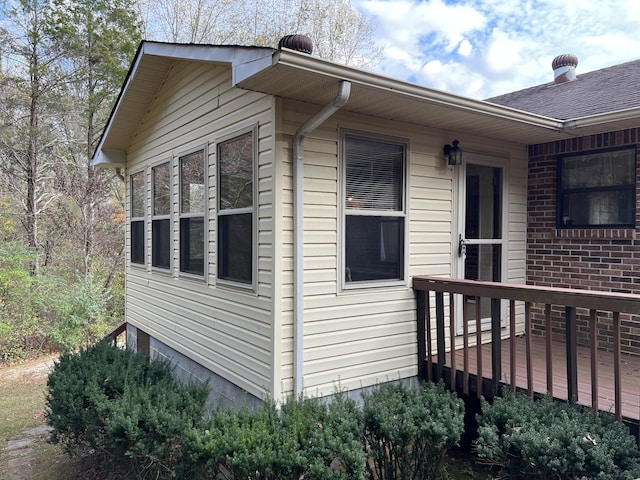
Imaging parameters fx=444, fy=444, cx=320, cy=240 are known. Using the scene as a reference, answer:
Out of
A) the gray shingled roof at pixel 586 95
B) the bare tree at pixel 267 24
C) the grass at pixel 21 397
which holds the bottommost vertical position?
the grass at pixel 21 397

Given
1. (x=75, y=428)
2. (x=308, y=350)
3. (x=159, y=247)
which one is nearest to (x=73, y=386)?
(x=75, y=428)

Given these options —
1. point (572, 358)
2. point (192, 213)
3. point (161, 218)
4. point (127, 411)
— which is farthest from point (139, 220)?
point (572, 358)

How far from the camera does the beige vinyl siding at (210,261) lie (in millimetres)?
3664

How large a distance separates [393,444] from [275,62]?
8.76ft

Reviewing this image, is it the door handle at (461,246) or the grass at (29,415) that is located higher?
the door handle at (461,246)

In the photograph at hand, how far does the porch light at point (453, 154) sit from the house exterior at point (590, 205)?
1.13 meters

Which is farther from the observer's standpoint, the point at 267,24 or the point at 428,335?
the point at 267,24

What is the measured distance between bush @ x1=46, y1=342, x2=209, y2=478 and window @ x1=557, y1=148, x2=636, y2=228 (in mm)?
Result: 4353

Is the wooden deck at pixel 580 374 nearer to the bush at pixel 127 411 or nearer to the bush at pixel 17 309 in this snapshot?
the bush at pixel 127 411

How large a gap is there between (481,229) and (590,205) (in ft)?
4.04

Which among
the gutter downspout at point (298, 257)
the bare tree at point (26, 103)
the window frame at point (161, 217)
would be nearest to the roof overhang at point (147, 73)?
the gutter downspout at point (298, 257)

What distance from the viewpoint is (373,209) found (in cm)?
397

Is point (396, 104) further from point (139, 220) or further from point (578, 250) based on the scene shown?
point (139, 220)

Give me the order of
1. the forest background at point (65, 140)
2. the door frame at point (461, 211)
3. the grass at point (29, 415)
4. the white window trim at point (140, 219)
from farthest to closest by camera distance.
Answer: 1. the forest background at point (65, 140)
2. the white window trim at point (140, 219)
3. the door frame at point (461, 211)
4. the grass at point (29, 415)
